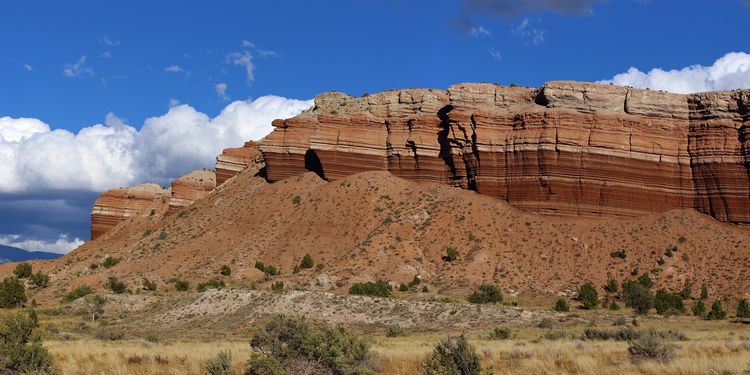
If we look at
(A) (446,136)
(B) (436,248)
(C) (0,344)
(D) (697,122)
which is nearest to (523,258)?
(B) (436,248)

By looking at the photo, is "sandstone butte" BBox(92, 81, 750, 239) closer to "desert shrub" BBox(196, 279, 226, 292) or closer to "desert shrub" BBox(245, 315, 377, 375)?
"desert shrub" BBox(196, 279, 226, 292)

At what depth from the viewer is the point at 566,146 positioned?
2625 inches

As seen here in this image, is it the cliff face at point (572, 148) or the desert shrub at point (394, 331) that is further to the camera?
the cliff face at point (572, 148)

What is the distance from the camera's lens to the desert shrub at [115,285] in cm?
5898

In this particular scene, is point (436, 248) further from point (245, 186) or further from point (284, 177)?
point (245, 186)

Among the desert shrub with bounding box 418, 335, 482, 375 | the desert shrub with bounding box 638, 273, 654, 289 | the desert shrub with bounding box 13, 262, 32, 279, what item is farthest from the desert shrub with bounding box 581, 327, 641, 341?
the desert shrub with bounding box 13, 262, 32, 279

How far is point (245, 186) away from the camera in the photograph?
84125 millimetres

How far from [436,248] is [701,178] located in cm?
2529

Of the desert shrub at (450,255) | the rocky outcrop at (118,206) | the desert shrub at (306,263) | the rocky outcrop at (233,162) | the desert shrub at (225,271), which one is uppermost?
the rocky outcrop at (233,162)

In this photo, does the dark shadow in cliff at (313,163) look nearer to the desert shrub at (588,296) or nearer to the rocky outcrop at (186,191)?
the rocky outcrop at (186,191)

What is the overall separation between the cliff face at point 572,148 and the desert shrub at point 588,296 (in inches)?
537

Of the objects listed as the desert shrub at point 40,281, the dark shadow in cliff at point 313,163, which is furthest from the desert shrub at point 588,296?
the desert shrub at point 40,281

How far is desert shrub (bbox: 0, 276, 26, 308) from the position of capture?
55.7m

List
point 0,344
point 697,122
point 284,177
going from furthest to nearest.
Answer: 1. point 284,177
2. point 697,122
3. point 0,344
